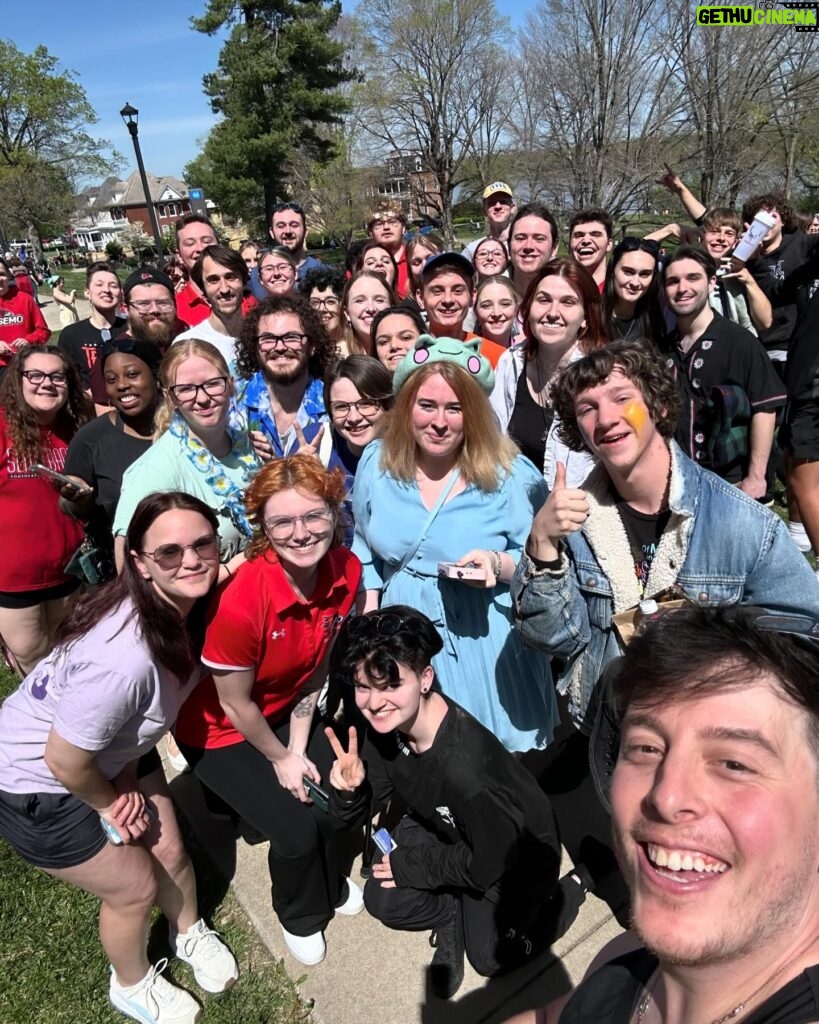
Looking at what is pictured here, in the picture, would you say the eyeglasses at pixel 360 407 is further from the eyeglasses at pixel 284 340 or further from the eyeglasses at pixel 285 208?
the eyeglasses at pixel 285 208

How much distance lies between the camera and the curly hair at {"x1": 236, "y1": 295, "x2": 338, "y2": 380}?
374 cm

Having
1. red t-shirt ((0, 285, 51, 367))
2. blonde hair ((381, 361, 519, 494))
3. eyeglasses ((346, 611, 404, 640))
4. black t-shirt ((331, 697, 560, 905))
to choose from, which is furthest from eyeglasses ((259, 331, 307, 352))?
red t-shirt ((0, 285, 51, 367))

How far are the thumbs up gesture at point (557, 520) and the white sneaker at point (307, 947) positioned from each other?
6.13 ft

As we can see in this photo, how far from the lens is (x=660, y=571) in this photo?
2102 millimetres

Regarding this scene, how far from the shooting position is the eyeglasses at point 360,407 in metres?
3.38

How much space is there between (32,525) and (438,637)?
2.47 meters

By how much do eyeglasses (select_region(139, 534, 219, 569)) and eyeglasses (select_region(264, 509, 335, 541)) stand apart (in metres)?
0.26

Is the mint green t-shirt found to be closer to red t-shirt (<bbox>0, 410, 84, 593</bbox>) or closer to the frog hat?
red t-shirt (<bbox>0, 410, 84, 593</bbox>)

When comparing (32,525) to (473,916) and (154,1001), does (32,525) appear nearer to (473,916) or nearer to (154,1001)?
(154,1001)

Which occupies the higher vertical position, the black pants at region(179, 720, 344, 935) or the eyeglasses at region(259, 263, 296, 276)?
the eyeglasses at region(259, 263, 296, 276)

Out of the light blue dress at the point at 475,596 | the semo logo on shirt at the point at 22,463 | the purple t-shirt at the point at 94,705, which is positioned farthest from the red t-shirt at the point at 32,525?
the light blue dress at the point at 475,596

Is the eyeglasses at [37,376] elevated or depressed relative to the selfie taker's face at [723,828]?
elevated

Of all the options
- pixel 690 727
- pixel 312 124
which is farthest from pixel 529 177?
pixel 690 727

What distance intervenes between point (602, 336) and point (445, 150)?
26981 mm
